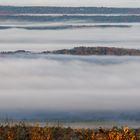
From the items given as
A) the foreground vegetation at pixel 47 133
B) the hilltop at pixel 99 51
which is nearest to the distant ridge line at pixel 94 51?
the hilltop at pixel 99 51

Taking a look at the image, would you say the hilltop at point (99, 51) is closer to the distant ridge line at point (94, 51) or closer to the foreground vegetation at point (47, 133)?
the distant ridge line at point (94, 51)

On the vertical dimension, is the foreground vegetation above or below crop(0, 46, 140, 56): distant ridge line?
below

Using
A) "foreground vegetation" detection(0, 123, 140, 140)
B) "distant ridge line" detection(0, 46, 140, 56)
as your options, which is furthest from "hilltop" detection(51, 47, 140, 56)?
"foreground vegetation" detection(0, 123, 140, 140)

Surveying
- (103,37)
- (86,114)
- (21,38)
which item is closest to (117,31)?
(103,37)

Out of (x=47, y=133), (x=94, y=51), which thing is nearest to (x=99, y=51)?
(x=94, y=51)

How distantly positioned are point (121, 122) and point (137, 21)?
128676mm

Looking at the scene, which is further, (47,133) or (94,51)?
(94,51)

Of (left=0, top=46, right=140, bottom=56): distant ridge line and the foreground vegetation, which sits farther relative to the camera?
(left=0, top=46, right=140, bottom=56): distant ridge line

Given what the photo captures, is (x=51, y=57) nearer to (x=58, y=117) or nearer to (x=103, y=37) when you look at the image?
(x=103, y=37)

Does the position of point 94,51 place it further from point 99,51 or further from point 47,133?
point 47,133

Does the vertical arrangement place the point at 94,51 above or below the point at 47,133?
above

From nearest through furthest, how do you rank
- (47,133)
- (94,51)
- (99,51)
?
(47,133)
(99,51)
(94,51)

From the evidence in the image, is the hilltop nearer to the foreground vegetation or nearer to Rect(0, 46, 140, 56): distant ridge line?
Rect(0, 46, 140, 56): distant ridge line

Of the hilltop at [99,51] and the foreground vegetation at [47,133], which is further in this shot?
the hilltop at [99,51]
